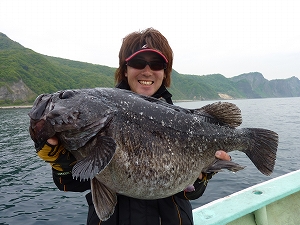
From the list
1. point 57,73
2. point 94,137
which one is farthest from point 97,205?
point 57,73

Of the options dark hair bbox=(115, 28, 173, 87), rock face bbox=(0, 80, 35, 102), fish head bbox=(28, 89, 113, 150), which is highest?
dark hair bbox=(115, 28, 173, 87)

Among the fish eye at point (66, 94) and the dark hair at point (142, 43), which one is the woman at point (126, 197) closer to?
the dark hair at point (142, 43)

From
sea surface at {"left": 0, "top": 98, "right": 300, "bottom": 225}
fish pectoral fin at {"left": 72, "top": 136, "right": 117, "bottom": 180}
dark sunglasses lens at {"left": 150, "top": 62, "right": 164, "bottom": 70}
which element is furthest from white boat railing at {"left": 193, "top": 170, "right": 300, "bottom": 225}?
sea surface at {"left": 0, "top": 98, "right": 300, "bottom": 225}

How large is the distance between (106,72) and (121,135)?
197m

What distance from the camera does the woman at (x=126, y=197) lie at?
9.08ft

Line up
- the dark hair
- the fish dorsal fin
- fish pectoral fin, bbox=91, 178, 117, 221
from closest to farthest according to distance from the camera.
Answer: fish pectoral fin, bbox=91, 178, 117, 221 < the fish dorsal fin < the dark hair

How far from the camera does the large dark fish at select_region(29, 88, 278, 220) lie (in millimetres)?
2461

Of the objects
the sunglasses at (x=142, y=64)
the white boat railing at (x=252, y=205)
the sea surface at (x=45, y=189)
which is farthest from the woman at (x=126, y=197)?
the sea surface at (x=45, y=189)

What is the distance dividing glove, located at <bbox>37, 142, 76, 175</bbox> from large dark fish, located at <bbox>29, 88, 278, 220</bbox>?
9 cm

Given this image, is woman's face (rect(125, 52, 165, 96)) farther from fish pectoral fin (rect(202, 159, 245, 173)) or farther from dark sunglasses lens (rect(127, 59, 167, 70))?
fish pectoral fin (rect(202, 159, 245, 173))

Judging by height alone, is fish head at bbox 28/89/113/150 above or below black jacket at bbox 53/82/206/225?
above

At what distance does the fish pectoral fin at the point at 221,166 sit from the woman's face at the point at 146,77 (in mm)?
1370

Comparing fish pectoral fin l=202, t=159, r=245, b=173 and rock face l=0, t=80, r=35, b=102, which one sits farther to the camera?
rock face l=0, t=80, r=35, b=102

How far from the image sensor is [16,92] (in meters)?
94.1
